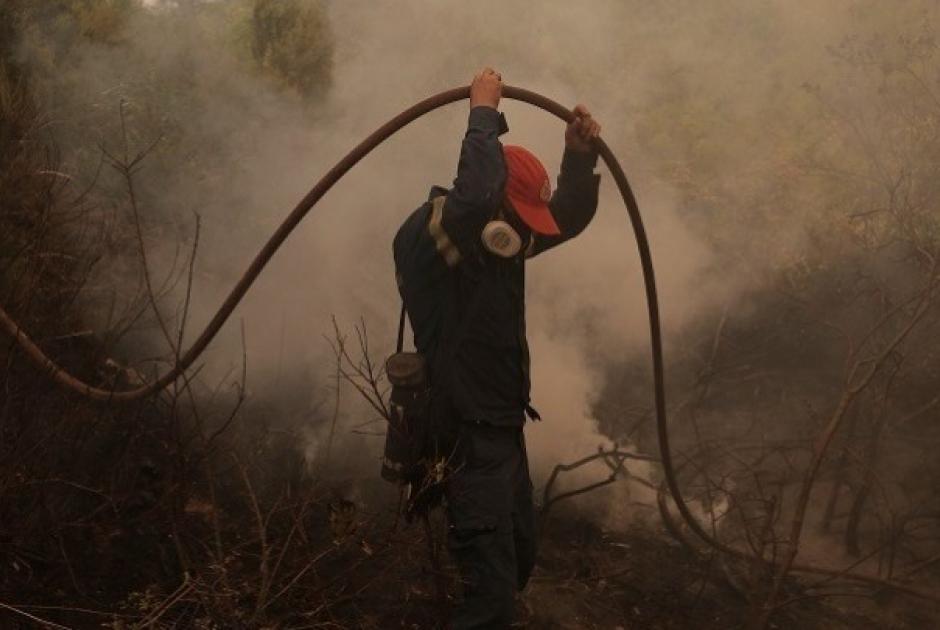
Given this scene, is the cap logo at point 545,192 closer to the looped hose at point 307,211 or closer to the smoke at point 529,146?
the looped hose at point 307,211

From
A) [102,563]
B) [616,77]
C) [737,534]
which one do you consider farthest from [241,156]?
[737,534]

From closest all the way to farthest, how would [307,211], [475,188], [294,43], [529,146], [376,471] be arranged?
[475,188], [307,211], [376,471], [529,146], [294,43]

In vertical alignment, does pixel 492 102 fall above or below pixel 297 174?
below

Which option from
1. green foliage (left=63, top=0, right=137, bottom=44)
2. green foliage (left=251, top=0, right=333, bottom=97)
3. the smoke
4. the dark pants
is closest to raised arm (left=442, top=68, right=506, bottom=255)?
the dark pants

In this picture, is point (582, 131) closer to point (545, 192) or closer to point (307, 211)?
point (545, 192)

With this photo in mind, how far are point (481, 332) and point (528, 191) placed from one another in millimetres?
552

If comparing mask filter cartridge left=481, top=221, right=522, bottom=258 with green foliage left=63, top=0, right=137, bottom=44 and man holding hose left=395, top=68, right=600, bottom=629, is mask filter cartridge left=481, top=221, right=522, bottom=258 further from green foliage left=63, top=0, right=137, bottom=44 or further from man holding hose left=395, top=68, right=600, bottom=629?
green foliage left=63, top=0, right=137, bottom=44

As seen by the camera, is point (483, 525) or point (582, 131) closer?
point (483, 525)

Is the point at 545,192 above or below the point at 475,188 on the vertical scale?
above

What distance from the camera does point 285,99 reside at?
664 centimetres

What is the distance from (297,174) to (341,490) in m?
2.79

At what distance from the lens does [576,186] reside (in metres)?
3.33

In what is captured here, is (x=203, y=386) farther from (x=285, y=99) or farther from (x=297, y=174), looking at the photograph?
(x=285, y=99)

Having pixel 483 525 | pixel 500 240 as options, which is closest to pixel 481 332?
pixel 500 240
